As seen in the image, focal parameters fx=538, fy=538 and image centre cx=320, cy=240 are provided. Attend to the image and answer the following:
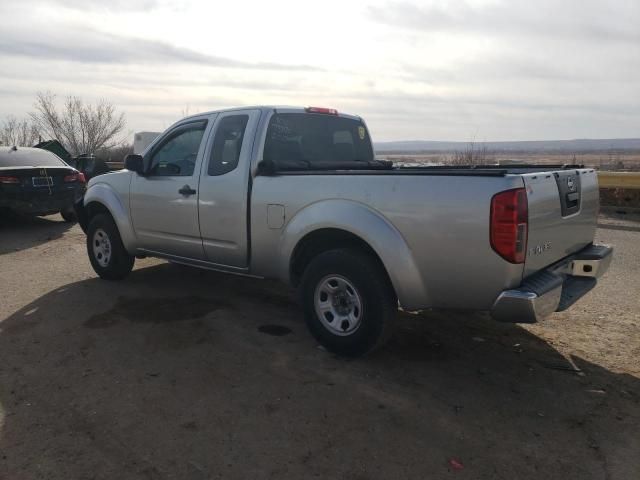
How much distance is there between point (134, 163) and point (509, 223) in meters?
3.92

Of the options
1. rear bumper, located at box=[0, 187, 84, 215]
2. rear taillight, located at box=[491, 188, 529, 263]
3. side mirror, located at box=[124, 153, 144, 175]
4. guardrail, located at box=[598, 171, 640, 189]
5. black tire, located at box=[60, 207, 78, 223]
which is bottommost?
black tire, located at box=[60, 207, 78, 223]

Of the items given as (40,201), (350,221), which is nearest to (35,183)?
(40,201)

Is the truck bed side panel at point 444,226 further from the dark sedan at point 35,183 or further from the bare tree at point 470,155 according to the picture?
the bare tree at point 470,155

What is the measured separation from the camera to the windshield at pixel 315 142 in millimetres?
4859

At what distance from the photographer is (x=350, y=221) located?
12.8 feet

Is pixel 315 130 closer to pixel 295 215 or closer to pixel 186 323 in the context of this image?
pixel 295 215

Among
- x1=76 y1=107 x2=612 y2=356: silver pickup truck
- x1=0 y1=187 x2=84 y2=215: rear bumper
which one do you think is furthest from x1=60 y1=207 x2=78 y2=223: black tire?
x1=76 y1=107 x2=612 y2=356: silver pickup truck

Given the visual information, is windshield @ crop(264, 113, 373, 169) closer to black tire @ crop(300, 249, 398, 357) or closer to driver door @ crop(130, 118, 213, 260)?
driver door @ crop(130, 118, 213, 260)

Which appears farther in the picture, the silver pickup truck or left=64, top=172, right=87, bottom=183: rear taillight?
left=64, top=172, right=87, bottom=183: rear taillight

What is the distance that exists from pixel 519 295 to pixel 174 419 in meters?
2.21

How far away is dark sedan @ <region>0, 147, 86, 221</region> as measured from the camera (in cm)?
915

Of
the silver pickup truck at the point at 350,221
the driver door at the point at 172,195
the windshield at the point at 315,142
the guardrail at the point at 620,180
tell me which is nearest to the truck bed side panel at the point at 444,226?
the silver pickup truck at the point at 350,221

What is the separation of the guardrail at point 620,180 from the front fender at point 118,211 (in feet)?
33.3

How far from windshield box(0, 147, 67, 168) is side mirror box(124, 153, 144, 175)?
511 cm
